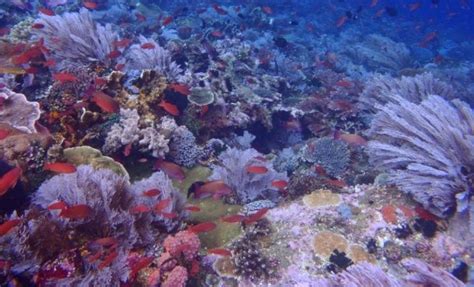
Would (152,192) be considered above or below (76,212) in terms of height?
below

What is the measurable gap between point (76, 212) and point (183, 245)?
130 centimetres

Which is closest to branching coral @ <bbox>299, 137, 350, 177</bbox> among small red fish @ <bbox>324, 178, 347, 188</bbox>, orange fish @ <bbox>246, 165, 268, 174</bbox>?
small red fish @ <bbox>324, 178, 347, 188</bbox>

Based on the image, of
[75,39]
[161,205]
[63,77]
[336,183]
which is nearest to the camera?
[161,205]

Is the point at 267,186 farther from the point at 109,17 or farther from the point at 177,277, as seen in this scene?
the point at 109,17

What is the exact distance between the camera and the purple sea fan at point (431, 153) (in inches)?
194

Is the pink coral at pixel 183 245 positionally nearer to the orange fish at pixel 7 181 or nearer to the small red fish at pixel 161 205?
the small red fish at pixel 161 205

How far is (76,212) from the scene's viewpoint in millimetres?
3809

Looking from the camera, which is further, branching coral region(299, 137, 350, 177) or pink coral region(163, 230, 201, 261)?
branching coral region(299, 137, 350, 177)

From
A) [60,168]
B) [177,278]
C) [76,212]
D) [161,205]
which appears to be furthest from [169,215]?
[60,168]

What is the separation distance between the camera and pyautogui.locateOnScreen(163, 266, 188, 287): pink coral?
4.01m

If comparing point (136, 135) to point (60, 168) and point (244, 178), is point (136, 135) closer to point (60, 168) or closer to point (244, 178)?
point (60, 168)

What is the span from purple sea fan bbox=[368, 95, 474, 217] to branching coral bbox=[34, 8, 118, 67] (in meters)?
6.10

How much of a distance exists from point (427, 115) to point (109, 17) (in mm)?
16660

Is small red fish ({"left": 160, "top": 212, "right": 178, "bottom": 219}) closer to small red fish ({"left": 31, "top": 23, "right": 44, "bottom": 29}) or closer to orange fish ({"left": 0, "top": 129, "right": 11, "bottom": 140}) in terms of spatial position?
orange fish ({"left": 0, "top": 129, "right": 11, "bottom": 140})
